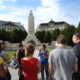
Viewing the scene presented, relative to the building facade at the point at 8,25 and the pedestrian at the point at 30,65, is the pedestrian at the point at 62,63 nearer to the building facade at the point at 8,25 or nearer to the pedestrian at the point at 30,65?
the pedestrian at the point at 30,65

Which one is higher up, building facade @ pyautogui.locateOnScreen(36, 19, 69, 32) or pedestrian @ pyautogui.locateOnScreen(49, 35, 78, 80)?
building facade @ pyautogui.locateOnScreen(36, 19, 69, 32)

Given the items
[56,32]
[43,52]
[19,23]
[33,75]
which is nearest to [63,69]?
[33,75]

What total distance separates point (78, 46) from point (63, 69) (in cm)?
89

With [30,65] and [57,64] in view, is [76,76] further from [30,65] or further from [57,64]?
[30,65]

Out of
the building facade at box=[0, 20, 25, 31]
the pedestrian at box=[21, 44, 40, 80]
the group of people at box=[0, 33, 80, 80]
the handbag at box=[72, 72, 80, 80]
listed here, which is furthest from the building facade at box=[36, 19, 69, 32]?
the pedestrian at box=[21, 44, 40, 80]

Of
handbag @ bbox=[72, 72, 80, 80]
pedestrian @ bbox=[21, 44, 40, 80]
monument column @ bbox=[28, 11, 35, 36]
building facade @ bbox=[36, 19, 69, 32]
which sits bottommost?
handbag @ bbox=[72, 72, 80, 80]

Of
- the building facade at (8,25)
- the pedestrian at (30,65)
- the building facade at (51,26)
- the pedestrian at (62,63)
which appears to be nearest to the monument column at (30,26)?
the pedestrian at (30,65)

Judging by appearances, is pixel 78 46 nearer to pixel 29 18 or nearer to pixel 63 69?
pixel 63 69

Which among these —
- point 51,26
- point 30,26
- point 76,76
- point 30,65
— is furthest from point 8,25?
point 76,76

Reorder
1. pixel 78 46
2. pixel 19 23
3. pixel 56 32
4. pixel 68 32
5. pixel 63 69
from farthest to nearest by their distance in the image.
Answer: pixel 19 23 < pixel 56 32 < pixel 68 32 < pixel 78 46 < pixel 63 69

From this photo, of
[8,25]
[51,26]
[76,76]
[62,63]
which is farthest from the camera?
[51,26]

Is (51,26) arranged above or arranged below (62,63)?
above

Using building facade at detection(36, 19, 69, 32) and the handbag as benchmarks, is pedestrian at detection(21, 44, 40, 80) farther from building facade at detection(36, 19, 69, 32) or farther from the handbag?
building facade at detection(36, 19, 69, 32)

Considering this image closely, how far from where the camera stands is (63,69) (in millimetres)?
3172
